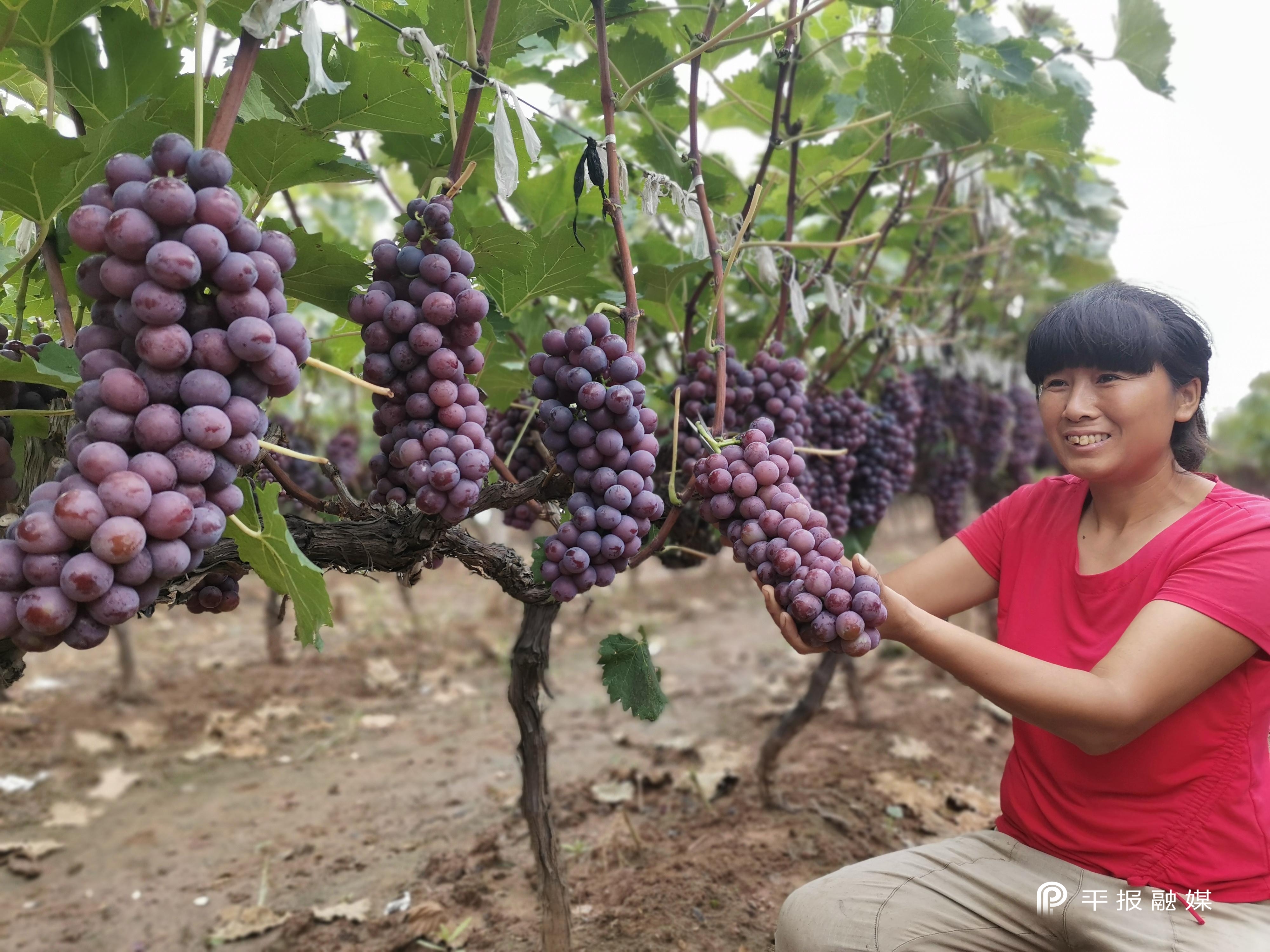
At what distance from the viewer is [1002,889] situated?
188cm

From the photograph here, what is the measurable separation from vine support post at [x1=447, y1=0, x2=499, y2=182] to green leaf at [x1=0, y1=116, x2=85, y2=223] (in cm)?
54

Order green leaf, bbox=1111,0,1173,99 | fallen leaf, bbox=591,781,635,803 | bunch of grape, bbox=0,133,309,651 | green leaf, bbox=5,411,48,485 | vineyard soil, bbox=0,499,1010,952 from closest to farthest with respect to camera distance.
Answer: bunch of grape, bbox=0,133,309,651 → green leaf, bbox=5,411,48,485 → green leaf, bbox=1111,0,1173,99 → vineyard soil, bbox=0,499,1010,952 → fallen leaf, bbox=591,781,635,803

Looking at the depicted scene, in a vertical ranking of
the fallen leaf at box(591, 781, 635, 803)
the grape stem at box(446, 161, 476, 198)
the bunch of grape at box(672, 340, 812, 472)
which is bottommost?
the fallen leaf at box(591, 781, 635, 803)

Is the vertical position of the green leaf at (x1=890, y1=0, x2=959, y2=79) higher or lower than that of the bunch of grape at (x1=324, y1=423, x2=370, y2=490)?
higher

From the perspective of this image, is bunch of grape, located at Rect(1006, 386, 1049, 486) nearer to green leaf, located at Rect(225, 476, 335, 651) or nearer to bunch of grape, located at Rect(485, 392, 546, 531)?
bunch of grape, located at Rect(485, 392, 546, 531)

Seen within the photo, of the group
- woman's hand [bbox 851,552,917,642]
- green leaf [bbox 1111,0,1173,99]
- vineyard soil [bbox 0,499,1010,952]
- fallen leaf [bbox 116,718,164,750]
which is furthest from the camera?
fallen leaf [bbox 116,718,164,750]

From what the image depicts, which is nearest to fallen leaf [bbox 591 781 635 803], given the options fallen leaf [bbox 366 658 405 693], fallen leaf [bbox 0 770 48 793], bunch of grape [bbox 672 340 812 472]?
bunch of grape [bbox 672 340 812 472]

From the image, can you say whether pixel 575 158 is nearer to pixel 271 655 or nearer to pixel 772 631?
pixel 271 655

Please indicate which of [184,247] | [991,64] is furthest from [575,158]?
[184,247]

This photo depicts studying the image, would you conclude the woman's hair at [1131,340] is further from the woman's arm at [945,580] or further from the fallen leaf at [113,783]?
the fallen leaf at [113,783]

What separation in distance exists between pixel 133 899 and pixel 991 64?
160 inches

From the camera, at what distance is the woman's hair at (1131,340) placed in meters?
1.76

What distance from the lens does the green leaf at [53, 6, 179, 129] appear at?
4.20ft

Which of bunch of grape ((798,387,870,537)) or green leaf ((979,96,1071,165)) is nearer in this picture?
green leaf ((979,96,1071,165))
